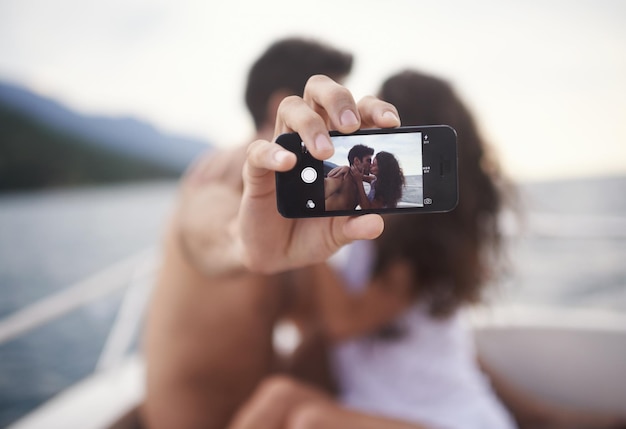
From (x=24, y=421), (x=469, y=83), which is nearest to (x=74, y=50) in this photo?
(x=24, y=421)

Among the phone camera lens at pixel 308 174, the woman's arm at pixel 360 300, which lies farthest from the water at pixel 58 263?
the phone camera lens at pixel 308 174

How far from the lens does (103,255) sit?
622 inches

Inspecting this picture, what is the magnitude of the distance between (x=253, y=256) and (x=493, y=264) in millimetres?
758

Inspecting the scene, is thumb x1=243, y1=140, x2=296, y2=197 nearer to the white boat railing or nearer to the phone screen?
the phone screen

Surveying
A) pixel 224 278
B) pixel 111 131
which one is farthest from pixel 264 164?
pixel 111 131

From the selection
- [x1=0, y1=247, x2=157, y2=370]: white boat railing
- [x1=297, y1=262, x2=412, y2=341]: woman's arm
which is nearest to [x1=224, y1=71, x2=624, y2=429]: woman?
[x1=297, y1=262, x2=412, y2=341]: woman's arm

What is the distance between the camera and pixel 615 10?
111 cm

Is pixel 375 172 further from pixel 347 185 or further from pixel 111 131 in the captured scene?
pixel 111 131

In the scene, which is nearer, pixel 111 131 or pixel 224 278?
pixel 224 278

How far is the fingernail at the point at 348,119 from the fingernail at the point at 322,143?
20mm

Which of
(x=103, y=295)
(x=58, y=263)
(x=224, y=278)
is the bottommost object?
(x=58, y=263)

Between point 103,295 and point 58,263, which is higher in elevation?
point 103,295

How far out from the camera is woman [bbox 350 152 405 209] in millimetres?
444

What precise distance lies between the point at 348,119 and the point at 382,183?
70 millimetres
